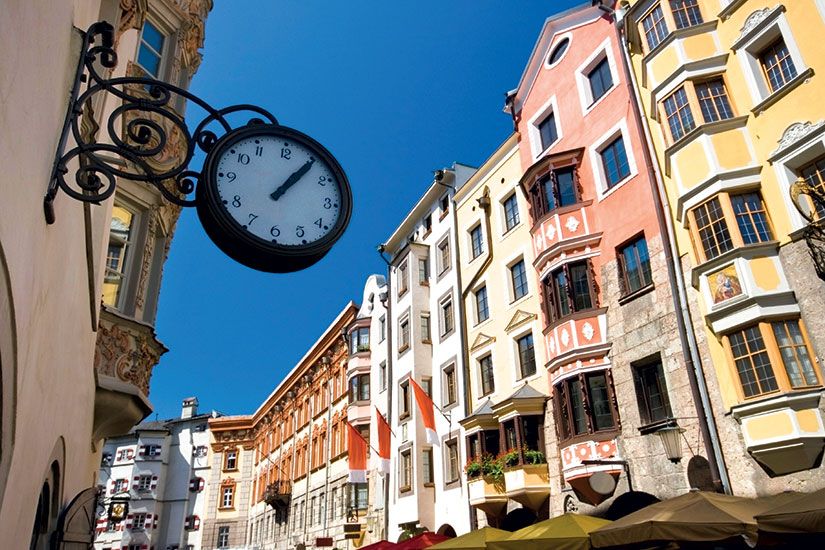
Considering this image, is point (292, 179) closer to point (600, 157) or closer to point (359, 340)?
point (600, 157)

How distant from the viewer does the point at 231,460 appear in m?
61.1

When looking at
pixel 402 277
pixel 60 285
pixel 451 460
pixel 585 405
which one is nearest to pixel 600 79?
pixel 585 405

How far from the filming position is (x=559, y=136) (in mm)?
21984

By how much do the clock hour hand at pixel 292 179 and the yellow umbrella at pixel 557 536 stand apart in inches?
443

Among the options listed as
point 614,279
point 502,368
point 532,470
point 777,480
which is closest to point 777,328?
point 777,480

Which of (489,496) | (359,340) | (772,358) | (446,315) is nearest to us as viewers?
(772,358)

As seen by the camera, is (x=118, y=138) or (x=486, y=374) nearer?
(x=118, y=138)

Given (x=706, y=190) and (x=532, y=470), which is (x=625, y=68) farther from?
(x=532, y=470)

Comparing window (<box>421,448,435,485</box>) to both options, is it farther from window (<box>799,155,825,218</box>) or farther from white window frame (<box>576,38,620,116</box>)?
window (<box>799,155,825,218</box>)

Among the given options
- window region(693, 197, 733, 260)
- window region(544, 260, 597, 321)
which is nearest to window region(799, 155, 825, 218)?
window region(693, 197, 733, 260)

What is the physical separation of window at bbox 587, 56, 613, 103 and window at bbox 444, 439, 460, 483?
46.6 feet

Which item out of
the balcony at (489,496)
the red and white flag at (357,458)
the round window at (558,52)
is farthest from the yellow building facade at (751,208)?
the red and white flag at (357,458)

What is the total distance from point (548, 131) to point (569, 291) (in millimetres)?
7101

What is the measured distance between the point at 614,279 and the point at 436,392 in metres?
11.7
